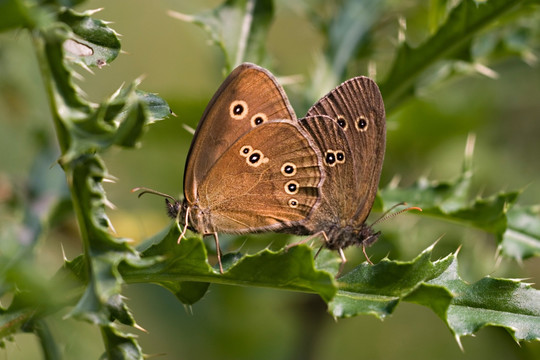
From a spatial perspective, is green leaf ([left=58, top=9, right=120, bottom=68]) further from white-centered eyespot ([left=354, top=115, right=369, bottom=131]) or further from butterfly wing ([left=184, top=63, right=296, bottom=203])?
white-centered eyespot ([left=354, top=115, right=369, bottom=131])

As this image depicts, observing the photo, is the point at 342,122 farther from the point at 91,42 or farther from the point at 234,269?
the point at 91,42

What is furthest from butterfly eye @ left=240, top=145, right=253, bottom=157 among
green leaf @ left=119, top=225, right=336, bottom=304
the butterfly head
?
green leaf @ left=119, top=225, right=336, bottom=304

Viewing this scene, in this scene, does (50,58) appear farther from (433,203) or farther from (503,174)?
(503,174)

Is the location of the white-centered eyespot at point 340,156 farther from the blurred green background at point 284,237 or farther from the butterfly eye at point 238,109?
the blurred green background at point 284,237

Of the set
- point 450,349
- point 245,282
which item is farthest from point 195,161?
point 450,349

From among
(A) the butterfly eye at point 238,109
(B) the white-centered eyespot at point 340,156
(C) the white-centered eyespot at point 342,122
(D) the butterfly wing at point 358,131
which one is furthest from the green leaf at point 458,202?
(A) the butterfly eye at point 238,109

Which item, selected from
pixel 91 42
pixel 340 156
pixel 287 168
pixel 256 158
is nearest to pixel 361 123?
pixel 340 156
